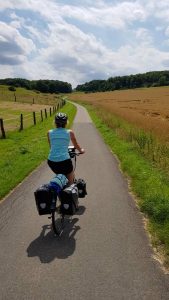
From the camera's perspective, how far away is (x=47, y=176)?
11891mm

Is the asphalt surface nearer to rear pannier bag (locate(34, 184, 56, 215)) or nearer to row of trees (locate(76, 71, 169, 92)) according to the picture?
rear pannier bag (locate(34, 184, 56, 215))

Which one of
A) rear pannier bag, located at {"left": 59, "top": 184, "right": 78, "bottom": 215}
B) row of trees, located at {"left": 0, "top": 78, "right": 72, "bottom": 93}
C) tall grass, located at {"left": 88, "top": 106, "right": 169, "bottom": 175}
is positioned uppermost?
rear pannier bag, located at {"left": 59, "top": 184, "right": 78, "bottom": 215}

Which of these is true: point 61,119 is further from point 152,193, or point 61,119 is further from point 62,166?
point 152,193

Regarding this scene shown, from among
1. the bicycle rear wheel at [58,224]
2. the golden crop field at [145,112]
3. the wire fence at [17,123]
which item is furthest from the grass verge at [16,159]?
the golden crop field at [145,112]

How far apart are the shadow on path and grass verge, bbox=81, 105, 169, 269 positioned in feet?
4.40

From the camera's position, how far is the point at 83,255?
584cm

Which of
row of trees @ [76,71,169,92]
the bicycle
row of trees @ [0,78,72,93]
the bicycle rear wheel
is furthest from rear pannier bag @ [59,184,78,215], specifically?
row of trees @ [0,78,72,93]

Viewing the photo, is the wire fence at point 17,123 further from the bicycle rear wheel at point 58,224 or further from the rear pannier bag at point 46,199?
the rear pannier bag at point 46,199

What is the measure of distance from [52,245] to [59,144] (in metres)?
1.80

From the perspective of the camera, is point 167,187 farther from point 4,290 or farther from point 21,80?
point 21,80

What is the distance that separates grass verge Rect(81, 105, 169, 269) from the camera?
6363 mm

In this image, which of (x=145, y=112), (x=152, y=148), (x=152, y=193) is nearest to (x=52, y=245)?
(x=152, y=193)

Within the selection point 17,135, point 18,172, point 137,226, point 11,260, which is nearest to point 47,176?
point 18,172

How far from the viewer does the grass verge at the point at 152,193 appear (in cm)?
636
